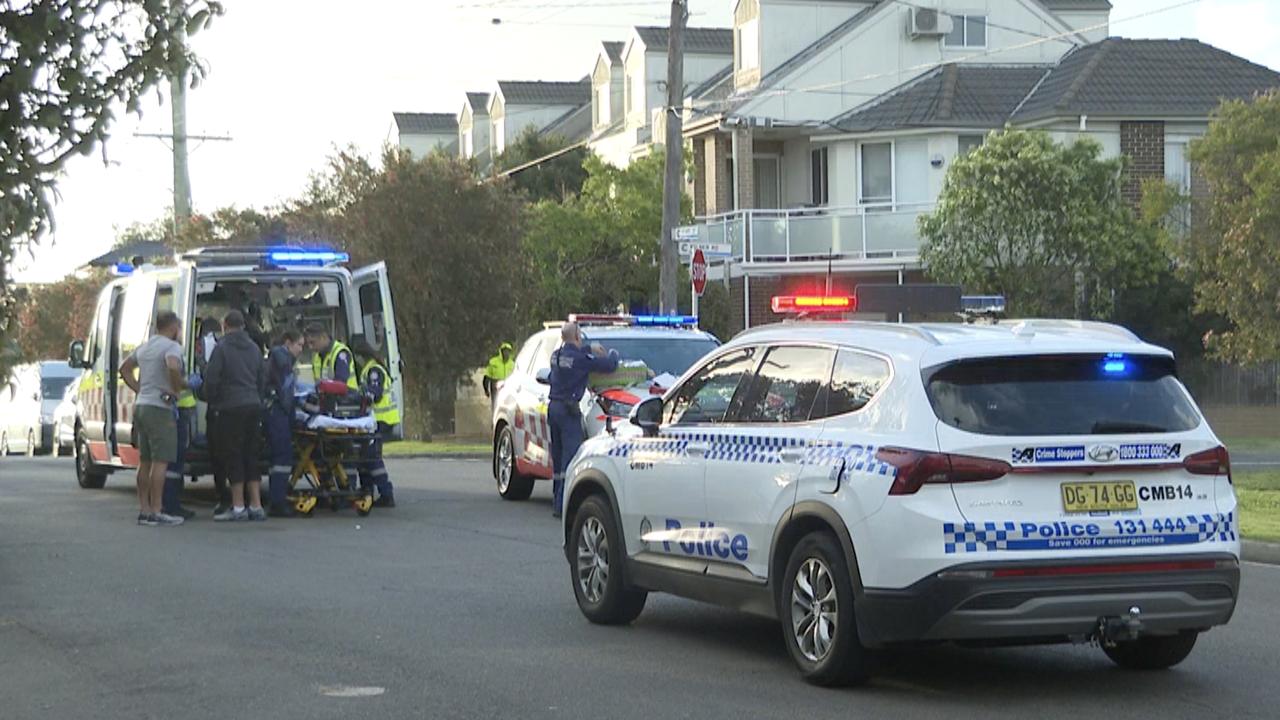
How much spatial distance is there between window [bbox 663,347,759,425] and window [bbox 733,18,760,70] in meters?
34.4

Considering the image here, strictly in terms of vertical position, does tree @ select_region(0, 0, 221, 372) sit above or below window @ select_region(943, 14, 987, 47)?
below

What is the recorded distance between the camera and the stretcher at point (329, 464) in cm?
1802

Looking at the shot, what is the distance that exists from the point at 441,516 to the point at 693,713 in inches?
390

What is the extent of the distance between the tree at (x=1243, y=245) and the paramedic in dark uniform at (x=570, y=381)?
10.2 m

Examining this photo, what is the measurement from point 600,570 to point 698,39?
41.4m

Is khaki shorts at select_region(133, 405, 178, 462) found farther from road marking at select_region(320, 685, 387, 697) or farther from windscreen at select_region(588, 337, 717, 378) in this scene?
road marking at select_region(320, 685, 387, 697)

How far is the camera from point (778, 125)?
43000 mm

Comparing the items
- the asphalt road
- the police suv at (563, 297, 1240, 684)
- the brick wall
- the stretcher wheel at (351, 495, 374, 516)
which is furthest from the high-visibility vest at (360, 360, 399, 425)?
the brick wall

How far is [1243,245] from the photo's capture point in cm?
2439

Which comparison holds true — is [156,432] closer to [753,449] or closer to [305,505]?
[305,505]

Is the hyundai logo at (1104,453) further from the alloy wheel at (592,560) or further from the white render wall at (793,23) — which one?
the white render wall at (793,23)

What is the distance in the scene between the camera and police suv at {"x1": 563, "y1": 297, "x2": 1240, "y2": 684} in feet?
28.2

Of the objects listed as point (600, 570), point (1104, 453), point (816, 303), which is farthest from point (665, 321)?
point (1104, 453)

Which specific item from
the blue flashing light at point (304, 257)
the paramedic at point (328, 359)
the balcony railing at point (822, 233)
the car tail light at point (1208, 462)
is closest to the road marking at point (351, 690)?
the car tail light at point (1208, 462)
